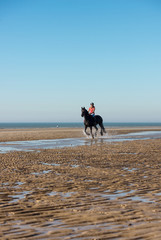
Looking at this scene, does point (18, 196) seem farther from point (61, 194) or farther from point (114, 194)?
point (114, 194)

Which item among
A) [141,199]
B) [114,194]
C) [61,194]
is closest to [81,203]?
[61,194]

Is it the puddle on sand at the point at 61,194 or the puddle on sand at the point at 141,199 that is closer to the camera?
the puddle on sand at the point at 141,199

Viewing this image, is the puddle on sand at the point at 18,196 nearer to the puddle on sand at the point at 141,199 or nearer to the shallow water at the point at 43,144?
the puddle on sand at the point at 141,199

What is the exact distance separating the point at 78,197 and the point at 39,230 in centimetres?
211

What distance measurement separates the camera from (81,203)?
603 centimetres

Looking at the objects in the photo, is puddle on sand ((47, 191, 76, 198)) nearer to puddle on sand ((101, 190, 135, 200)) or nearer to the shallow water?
puddle on sand ((101, 190, 135, 200))

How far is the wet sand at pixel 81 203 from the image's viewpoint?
14.6 feet

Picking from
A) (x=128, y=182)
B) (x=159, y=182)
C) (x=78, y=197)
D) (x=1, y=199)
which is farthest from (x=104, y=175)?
(x=1, y=199)

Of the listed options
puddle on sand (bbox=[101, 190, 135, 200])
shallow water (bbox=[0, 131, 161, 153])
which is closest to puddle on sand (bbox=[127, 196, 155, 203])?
puddle on sand (bbox=[101, 190, 135, 200])

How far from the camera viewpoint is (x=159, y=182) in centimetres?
809

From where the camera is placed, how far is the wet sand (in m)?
4.45

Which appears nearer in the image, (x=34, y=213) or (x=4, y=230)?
(x=4, y=230)

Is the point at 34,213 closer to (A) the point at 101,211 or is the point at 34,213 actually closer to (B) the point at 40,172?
(A) the point at 101,211

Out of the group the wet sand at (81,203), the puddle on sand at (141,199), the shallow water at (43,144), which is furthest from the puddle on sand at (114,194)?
the shallow water at (43,144)
